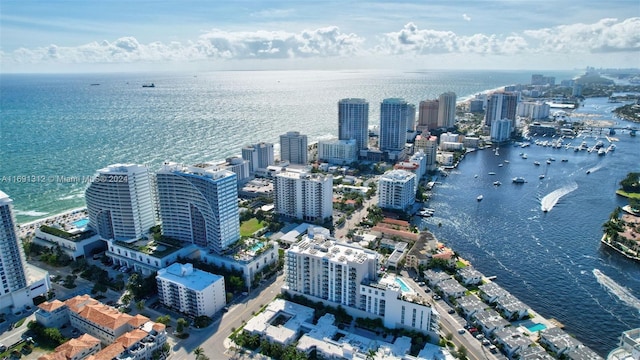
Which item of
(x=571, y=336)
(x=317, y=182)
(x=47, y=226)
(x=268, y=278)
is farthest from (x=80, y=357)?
(x=571, y=336)

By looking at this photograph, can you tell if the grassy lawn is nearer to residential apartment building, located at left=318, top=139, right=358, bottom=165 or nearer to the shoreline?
the shoreline

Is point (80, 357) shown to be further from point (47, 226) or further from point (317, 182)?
point (317, 182)

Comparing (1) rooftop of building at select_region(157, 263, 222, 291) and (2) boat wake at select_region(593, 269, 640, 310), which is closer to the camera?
(1) rooftop of building at select_region(157, 263, 222, 291)

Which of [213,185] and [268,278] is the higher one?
[213,185]

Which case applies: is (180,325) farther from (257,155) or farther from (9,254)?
(257,155)

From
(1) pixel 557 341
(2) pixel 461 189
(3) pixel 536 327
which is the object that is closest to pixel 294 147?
(2) pixel 461 189

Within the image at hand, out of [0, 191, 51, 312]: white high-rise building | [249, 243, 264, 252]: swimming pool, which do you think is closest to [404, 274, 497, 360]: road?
[249, 243, 264, 252]: swimming pool
